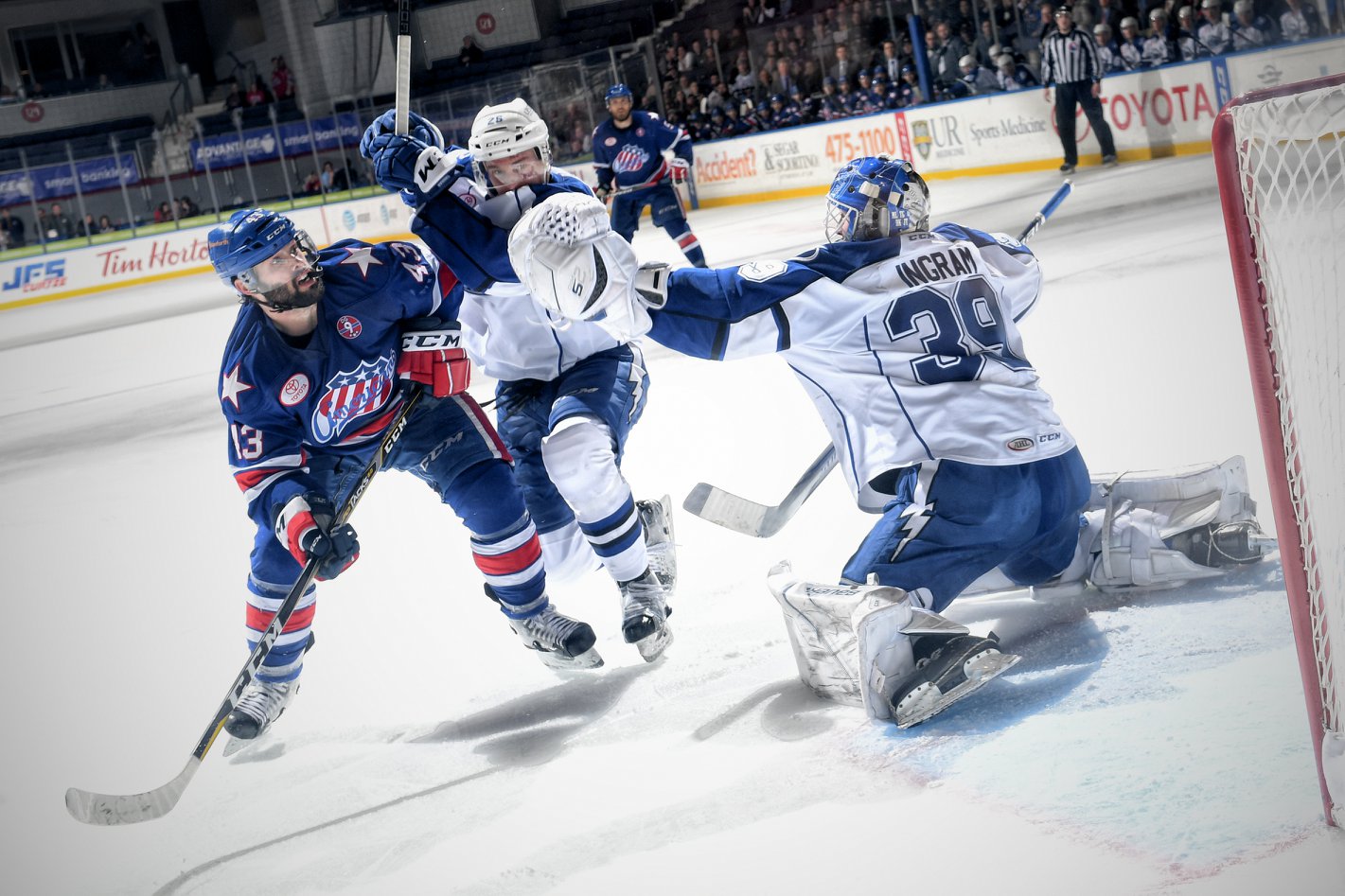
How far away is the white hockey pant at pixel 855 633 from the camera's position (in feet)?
7.27

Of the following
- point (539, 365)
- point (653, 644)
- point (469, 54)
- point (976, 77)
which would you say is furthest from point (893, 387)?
point (469, 54)

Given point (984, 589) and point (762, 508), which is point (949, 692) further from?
point (762, 508)

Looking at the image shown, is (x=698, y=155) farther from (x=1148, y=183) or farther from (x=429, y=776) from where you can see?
(x=429, y=776)

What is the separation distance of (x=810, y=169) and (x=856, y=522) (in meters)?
9.64

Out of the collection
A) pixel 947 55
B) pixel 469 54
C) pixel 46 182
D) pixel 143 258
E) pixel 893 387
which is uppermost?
pixel 469 54

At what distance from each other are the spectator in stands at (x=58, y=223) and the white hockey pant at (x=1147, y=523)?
1573 cm

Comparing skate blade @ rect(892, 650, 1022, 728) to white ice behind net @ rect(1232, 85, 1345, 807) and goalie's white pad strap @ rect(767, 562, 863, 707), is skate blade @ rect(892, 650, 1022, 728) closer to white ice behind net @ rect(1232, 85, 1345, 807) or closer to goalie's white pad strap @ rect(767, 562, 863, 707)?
goalie's white pad strap @ rect(767, 562, 863, 707)

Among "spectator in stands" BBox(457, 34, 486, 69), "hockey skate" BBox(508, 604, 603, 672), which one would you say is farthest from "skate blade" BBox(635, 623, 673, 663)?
"spectator in stands" BBox(457, 34, 486, 69)

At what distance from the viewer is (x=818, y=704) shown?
2.40 meters

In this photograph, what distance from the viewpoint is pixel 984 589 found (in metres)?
2.68

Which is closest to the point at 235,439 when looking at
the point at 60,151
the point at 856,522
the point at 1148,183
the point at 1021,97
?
the point at 856,522

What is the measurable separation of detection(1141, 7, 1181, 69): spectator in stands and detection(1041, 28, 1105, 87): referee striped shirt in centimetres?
35

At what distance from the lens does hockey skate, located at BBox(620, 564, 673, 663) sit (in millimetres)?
2656

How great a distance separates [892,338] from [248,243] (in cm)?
123
